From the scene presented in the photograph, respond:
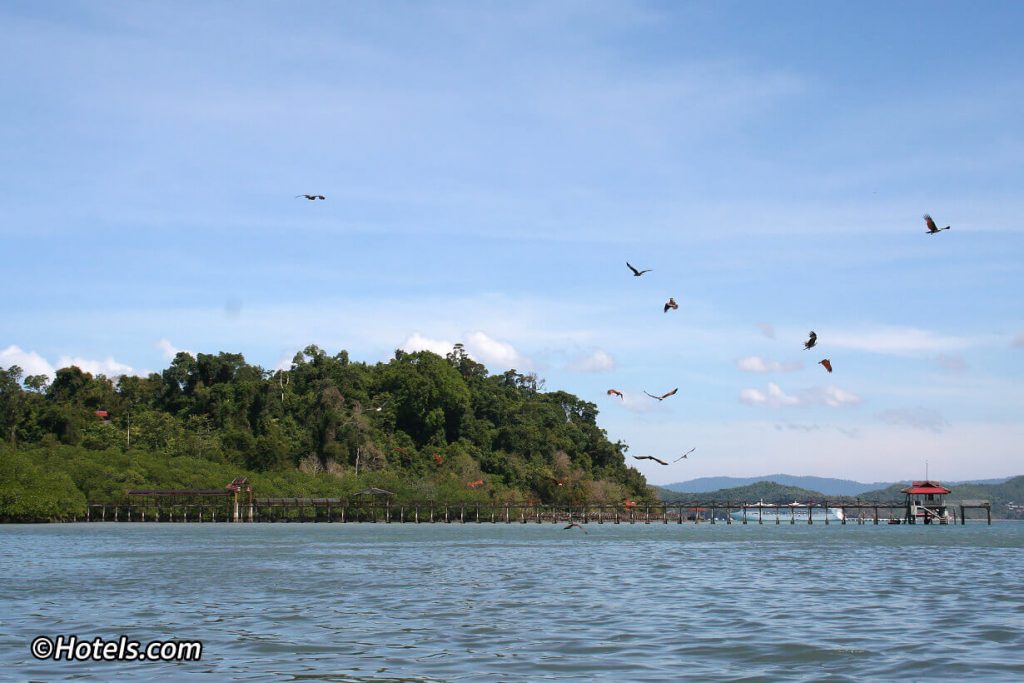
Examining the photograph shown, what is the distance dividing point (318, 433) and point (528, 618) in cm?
13049

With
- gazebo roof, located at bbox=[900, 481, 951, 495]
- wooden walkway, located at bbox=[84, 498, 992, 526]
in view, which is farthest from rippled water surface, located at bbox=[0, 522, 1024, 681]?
gazebo roof, located at bbox=[900, 481, 951, 495]

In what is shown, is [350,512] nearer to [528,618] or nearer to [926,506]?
[926,506]

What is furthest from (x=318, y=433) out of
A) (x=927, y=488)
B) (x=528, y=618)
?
(x=528, y=618)

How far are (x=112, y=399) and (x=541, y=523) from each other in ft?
214

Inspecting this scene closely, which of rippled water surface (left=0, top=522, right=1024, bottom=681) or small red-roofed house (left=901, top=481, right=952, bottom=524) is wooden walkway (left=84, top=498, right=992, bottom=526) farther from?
rippled water surface (left=0, top=522, right=1024, bottom=681)

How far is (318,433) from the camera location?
15175cm

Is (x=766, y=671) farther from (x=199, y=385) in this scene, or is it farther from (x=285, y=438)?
(x=199, y=385)

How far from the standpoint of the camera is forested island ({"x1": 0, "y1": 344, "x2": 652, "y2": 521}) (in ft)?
438

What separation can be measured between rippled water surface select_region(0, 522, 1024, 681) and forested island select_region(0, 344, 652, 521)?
84.8 meters

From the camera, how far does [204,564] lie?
142 feet

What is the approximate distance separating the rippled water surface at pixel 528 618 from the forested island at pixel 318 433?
3338 inches

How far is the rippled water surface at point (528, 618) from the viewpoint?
1733 centimetres

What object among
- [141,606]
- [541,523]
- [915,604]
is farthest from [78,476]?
[915,604]

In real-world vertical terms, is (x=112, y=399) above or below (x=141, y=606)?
above
